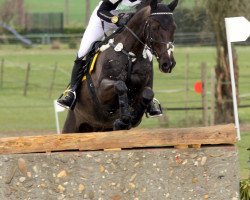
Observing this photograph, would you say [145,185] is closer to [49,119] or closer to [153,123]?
[153,123]

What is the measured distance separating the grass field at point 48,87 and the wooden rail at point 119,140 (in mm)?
4196

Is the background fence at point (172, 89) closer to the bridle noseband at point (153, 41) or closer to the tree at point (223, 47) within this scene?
the tree at point (223, 47)

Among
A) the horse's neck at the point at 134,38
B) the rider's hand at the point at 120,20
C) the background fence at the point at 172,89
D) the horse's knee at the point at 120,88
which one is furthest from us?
the background fence at the point at 172,89

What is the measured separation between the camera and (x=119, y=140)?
6.67 meters

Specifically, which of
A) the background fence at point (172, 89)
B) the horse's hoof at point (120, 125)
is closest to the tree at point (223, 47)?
the background fence at point (172, 89)

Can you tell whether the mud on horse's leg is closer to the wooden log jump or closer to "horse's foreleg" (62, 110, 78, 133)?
"horse's foreleg" (62, 110, 78, 133)

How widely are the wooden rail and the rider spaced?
8.52ft

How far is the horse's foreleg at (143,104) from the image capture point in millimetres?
8656

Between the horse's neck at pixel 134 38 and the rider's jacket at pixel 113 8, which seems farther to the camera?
the rider's jacket at pixel 113 8

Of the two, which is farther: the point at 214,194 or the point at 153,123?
the point at 153,123

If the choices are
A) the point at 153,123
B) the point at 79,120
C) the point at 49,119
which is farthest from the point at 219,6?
the point at 79,120

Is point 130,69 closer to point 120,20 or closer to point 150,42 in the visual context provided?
point 150,42

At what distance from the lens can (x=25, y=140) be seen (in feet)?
21.8

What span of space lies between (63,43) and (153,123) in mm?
22598
